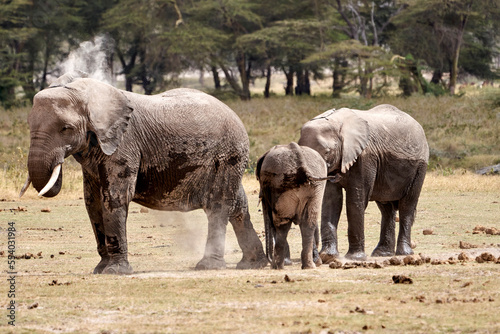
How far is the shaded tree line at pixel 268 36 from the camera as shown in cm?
4222

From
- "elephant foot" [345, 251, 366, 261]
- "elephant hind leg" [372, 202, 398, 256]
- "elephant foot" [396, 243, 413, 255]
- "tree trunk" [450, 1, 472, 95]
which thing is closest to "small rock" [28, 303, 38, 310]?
"elephant foot" [345, 251, 366, 261]

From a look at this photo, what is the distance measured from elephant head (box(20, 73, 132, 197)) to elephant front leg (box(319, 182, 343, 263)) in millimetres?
3317

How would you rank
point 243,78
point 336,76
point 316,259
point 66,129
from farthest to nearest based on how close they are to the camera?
1. point 243,78
2. point 336,76
3. point 316,259
4. point 66,129

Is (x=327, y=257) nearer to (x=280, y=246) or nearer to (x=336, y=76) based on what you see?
(x=280, y=246)

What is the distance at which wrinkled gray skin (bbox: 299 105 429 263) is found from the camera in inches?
435

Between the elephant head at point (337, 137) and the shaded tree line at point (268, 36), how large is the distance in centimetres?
2846

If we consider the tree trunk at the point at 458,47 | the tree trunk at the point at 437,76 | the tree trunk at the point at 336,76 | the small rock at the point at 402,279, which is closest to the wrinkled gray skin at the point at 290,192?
the small rock at the point at 402,279

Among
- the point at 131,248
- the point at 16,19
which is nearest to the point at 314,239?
the point at 131,248

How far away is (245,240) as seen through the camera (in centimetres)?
1068

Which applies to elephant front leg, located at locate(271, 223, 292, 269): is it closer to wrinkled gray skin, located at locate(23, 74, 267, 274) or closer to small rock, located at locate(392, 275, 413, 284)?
wrinkled gray skin, located at locate(23, 74, 267, 274)

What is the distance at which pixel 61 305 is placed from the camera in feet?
24.8

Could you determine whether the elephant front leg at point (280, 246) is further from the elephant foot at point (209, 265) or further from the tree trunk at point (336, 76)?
the tree trunk at point (336, 76)

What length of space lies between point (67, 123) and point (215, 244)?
8.09 ft

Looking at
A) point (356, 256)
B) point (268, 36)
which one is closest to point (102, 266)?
point (356, 256)
